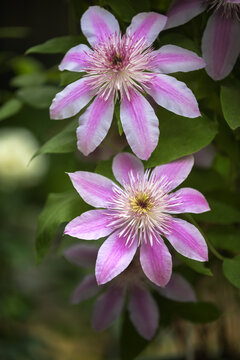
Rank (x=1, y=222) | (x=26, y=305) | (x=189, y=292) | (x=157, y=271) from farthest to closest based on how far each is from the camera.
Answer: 1. (x=1, y=222)
2. (x=26, y=305)
3. (x=189, y=292)
4. (x=157, y=271)

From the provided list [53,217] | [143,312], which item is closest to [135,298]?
[143,312]

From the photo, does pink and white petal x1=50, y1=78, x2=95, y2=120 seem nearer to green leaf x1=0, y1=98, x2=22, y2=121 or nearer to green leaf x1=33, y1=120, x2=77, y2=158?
green leaf x1=33, y1=120, x2=77, y2=158

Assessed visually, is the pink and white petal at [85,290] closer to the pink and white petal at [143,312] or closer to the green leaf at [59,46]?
the pink and white petal at [143,312]

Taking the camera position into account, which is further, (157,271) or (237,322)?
(237,322)

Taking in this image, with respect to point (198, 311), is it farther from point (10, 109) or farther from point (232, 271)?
point (10, 109)

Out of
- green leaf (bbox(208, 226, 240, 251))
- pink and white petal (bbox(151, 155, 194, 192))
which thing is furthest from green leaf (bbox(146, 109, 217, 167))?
green leaf (bbox(208, 226, 240, 251))

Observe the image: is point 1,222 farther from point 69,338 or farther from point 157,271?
point 157,271

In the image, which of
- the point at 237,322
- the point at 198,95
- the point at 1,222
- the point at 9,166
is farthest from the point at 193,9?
the point at 1,222
